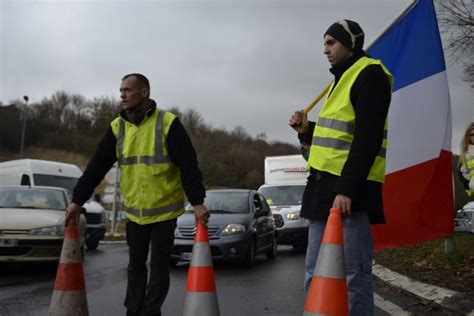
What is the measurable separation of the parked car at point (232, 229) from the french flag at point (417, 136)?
446cm

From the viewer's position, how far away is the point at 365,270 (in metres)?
3.44

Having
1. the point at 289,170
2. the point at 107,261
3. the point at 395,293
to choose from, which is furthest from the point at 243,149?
the point at 395,293

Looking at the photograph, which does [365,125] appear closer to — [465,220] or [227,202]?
[227,202]

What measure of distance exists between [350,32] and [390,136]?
8.88ft

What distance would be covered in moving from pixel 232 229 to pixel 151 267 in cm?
603

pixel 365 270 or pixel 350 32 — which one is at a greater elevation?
pixel 350 32

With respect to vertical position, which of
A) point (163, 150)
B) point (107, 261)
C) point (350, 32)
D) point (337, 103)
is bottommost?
point (107, 261)

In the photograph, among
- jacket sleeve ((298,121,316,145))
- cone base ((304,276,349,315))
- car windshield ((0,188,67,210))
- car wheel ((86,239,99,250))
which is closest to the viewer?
cone base ((304,276,349,315))

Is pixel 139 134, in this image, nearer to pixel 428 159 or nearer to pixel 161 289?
pixel 161 289

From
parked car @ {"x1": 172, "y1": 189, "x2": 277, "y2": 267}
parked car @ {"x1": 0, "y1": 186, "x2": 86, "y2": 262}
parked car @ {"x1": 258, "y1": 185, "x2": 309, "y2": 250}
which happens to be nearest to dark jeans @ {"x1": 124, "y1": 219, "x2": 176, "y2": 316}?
parked car @ {"x1": 0, "y1": 186, "x2": 86, "y2": 262}

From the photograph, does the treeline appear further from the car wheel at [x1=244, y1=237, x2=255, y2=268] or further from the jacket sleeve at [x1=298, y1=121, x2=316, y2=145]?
the jacket sleeve at [x1=298, y1=121, x2=316, y2=145]

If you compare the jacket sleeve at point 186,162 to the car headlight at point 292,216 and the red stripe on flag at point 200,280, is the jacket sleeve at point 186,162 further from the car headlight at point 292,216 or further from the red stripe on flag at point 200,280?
the car headlight at point 292,216

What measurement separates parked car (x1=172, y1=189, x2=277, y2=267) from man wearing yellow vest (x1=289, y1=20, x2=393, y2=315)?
6480mm

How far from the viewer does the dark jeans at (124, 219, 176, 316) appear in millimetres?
4242
